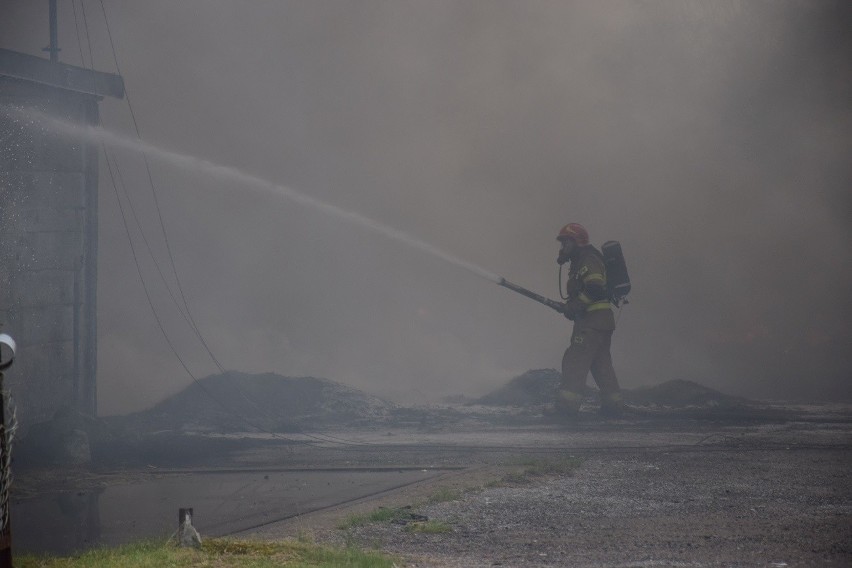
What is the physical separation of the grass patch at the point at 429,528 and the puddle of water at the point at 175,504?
122 centimetres

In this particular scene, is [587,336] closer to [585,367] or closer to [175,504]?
[585,367]

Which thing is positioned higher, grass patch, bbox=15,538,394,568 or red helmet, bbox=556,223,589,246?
red helmet, bbox=556,223,589,246

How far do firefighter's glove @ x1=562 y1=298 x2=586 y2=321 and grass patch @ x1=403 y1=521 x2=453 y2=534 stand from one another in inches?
305

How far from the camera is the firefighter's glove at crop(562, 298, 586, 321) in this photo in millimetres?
14172

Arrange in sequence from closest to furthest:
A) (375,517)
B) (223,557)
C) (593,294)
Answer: (223,557)
(375,517)
(593,294)

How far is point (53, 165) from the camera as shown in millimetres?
12477

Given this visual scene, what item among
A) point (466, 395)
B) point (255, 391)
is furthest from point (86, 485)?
point (466, 395)

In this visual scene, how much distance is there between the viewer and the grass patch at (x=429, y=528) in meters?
6.67

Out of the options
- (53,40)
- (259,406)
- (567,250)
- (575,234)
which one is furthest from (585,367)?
(53,40)

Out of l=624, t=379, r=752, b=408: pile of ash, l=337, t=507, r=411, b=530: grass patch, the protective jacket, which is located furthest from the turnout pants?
l=337, t=507, r=411, b=530: grass patch

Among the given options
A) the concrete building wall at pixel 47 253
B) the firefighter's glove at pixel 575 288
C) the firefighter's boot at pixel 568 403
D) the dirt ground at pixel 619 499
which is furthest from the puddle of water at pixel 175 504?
the firefighter's glove at pixel 575 288

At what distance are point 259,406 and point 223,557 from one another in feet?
32.5

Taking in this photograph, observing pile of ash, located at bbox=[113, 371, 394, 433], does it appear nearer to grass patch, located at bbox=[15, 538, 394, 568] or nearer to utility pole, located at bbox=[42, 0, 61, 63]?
→ utility pole, located at bbox=[42, 0, 61, 63]

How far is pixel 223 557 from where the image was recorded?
566cm
